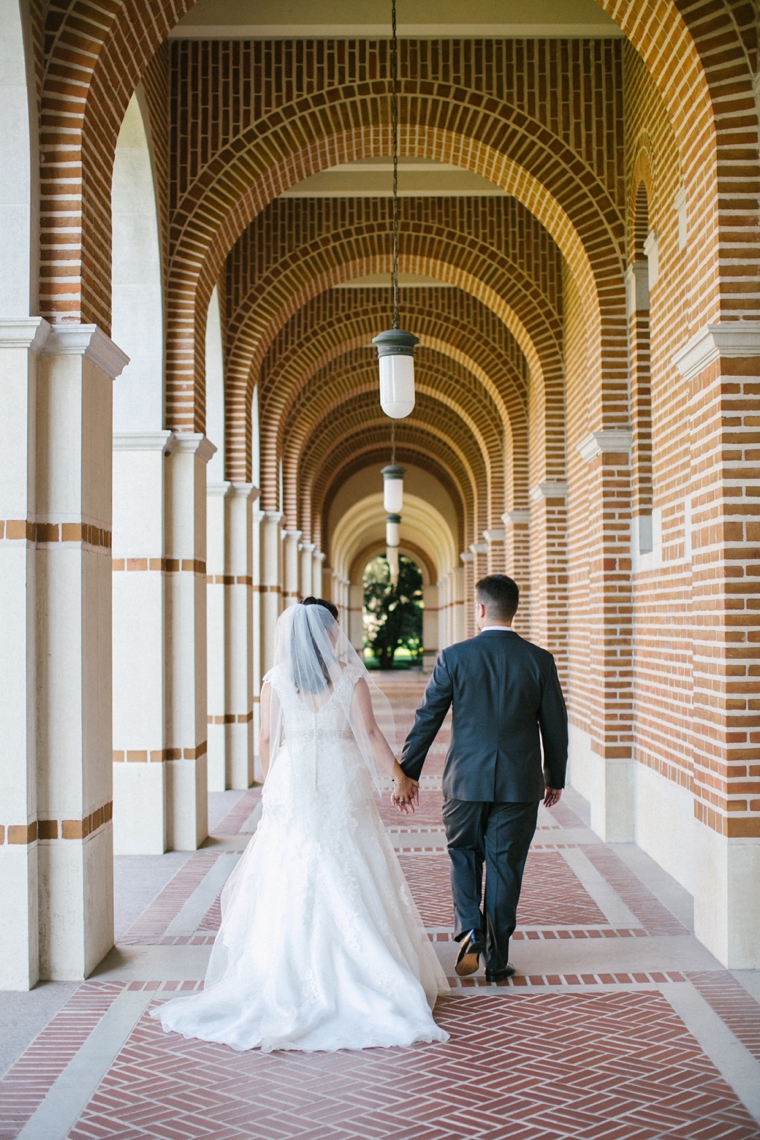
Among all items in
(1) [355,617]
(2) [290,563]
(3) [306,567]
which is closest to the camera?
(2) [290,563]

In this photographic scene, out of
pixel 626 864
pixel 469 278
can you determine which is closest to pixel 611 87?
pixel 469 278

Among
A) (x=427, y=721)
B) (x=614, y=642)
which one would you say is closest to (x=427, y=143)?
(x=614, y=642)

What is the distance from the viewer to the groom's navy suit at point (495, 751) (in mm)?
5242

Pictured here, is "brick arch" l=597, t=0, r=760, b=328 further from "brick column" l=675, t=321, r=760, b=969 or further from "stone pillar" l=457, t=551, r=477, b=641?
"stone pillar" l=457, t=551, r=477, b=641

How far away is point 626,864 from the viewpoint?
26.2ft

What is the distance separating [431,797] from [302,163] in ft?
20.9

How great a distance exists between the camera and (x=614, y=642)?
9094 millimetres

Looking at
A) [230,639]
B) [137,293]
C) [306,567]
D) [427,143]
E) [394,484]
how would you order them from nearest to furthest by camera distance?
[137,293] → [427,143] → [230,639] → [394,484] → [306,567]

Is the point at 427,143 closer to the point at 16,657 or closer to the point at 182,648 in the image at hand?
the point at 182,648

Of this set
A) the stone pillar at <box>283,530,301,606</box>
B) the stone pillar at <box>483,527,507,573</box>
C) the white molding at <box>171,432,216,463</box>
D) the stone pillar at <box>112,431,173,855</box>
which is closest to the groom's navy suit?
the stone pillar at <box>112,431,173,855</box>

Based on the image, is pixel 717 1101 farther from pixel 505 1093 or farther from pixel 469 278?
pixel 469 278

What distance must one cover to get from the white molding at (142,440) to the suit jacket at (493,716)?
12.6 ft

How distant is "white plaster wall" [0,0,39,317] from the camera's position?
209 inches

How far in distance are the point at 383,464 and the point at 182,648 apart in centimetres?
2349
